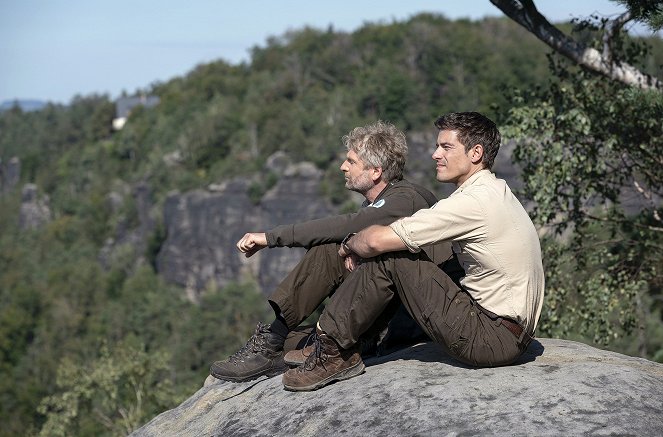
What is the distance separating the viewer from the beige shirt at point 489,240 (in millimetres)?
5445

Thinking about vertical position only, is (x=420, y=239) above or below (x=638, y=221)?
above

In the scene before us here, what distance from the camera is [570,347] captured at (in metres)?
6.71

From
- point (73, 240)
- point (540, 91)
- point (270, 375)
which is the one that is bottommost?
point (73, 240)

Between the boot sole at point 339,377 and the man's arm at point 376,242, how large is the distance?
2.67ft

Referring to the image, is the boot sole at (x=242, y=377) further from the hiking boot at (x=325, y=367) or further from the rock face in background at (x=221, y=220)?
the rock face in background at (x=221, y=220)

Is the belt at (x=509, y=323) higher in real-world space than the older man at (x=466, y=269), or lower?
lower

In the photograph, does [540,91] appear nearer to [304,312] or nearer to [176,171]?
[304,312]

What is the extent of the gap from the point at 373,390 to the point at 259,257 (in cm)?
8258

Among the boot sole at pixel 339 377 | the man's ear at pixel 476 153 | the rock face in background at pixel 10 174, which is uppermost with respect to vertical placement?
the man's ear at pixel 476 153

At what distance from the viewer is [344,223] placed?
20.3ft

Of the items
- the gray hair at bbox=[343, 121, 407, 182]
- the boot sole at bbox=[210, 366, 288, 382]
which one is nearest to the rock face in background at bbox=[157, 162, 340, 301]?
the boot sole at bbox=[210, 366, 288, 382]

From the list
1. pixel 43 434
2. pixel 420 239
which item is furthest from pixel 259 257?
pixel 420 239

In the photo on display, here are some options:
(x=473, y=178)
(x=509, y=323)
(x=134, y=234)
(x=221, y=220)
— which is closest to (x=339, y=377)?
(x=509, y=323)

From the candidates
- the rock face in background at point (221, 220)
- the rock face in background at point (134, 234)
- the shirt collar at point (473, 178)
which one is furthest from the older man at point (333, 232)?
the rock face in background at point (134, 234)
